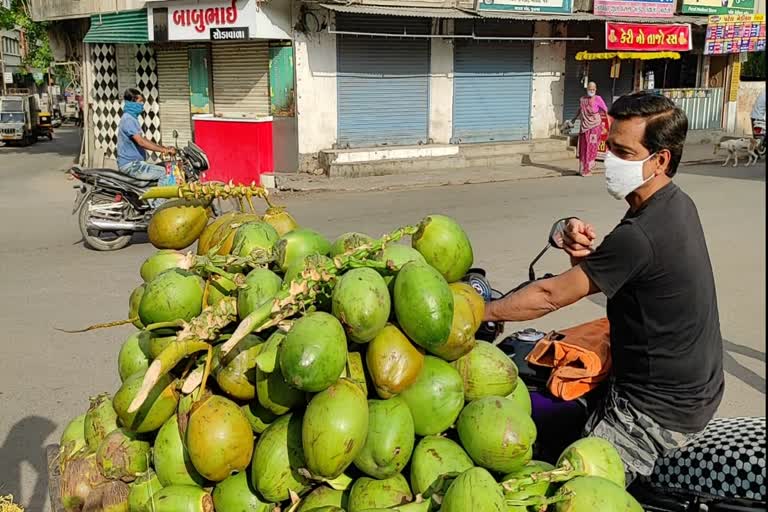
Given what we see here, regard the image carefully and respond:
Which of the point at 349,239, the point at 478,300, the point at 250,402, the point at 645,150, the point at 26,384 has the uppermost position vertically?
the point at 645,150

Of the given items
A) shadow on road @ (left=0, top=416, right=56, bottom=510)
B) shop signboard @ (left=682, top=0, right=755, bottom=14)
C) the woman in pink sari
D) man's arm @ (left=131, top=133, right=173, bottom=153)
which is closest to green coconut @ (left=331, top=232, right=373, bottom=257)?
shadow on road @ (left=0, top=416, right=56, bottom=510)

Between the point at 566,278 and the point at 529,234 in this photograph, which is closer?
the point at 566,278

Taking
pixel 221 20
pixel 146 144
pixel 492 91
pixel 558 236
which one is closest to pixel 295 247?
pixel 558 236

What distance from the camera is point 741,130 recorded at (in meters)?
21.8

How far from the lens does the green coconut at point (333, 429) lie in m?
1.73

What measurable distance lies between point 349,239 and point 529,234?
7.17 metres

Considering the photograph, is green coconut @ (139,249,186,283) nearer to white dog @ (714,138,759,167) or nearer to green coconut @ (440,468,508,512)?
green coconut @ (440,468,508,512)

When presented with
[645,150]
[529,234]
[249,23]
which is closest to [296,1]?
[249,23]

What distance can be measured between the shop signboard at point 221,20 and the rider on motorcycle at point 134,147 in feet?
12.7

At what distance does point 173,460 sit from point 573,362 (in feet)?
4.15

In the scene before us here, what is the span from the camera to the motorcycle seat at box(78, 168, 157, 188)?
856cm

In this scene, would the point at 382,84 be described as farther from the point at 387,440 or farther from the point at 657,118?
the point at 387,440

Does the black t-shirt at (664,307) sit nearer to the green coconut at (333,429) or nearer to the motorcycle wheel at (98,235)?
the green coconut at (333,429)

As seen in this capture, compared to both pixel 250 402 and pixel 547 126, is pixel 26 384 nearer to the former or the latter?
pixel 250 402
